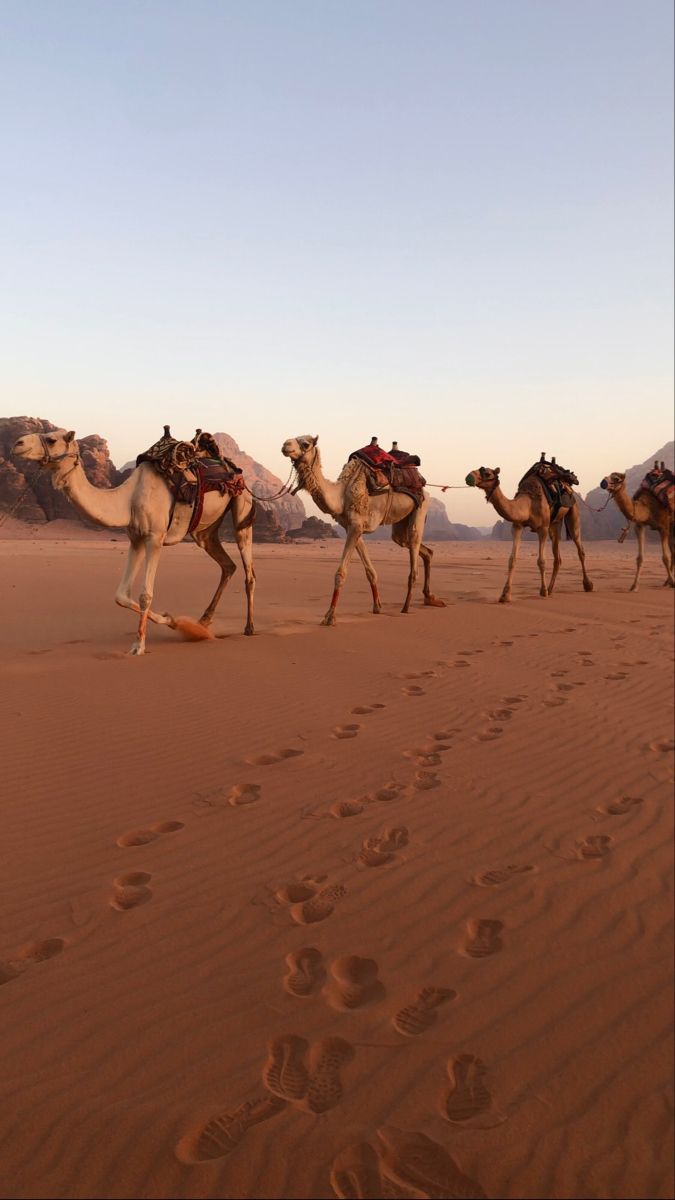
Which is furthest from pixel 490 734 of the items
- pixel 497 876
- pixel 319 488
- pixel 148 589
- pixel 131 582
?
pixel 319 488

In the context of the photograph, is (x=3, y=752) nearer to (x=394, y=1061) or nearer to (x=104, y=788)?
(x=104, y=788)

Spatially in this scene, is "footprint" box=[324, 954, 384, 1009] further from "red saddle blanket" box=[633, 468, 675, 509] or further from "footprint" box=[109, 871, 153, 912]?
"red saddle blanket" box=[633, 468, 675, 509]

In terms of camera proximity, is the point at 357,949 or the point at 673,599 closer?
the point at 357,949

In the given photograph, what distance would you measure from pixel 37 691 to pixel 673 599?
1327cm

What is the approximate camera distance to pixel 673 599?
50.2 feet

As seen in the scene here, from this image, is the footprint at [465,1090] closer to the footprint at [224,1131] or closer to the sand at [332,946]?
the sand at [332,946]

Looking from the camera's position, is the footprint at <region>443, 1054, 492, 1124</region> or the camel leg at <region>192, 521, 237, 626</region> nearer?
the footprint at <region>443, 1054, 492, 1124</region>

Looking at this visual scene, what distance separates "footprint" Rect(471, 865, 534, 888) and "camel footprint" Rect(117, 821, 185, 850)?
1564mm

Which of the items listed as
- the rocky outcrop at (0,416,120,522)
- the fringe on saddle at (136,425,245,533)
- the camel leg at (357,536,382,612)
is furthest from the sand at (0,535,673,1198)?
the rocky outcrop at (0,416,120,522)

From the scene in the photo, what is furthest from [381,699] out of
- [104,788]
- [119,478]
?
[119,478]

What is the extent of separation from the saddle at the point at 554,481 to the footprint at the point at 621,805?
35.1 ft

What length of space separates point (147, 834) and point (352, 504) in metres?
7.68

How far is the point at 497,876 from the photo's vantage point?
131 inches

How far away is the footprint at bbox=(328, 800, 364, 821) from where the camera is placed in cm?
397
